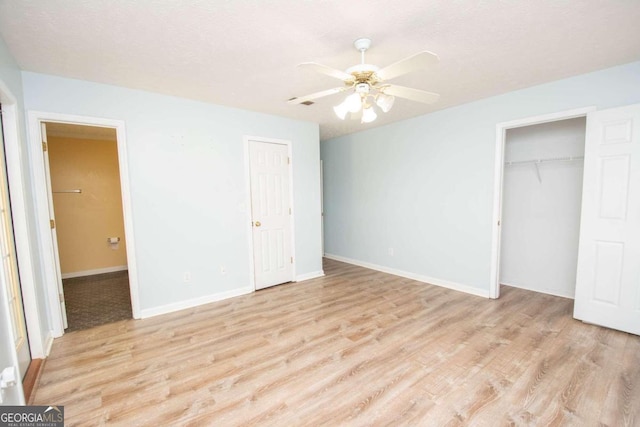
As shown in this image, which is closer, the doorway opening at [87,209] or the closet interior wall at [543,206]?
the closet interior wall at [543,206]

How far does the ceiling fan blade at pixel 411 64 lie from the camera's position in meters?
1.54

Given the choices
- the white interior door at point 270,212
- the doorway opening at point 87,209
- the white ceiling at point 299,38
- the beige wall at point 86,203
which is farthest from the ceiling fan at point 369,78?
the beige wall at point 86,203

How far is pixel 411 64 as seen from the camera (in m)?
1.66

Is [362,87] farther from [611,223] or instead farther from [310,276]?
[310,276]

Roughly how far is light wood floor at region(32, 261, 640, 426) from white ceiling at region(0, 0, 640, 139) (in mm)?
2468

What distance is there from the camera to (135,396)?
1892 millimetres

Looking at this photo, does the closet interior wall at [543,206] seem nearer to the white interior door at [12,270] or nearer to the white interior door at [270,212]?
the white interior door at [270,212]

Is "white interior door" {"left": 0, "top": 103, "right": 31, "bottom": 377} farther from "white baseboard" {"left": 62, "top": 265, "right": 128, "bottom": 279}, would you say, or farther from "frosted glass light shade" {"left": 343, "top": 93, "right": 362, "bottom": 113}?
"white baseboard" {"left": 62, "top": 265, "right": 128, "bottom": 279}

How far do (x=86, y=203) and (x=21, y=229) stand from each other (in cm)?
312

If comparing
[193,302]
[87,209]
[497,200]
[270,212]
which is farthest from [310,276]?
[87,209]

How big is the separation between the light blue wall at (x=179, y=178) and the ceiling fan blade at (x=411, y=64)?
2.37 meters

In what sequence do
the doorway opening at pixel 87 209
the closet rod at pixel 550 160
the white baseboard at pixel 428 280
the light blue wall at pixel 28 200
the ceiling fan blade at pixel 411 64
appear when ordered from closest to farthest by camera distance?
the ceiling fan blade at pixel 411 64, the light blue wall at pixel 28 200, the closet rod at pixel 550 160, the white baseboard at pixel 428 280, the doorway opening at pixel 87 209

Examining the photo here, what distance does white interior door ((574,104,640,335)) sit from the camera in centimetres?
247

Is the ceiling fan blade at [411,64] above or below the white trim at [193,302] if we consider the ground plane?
above
